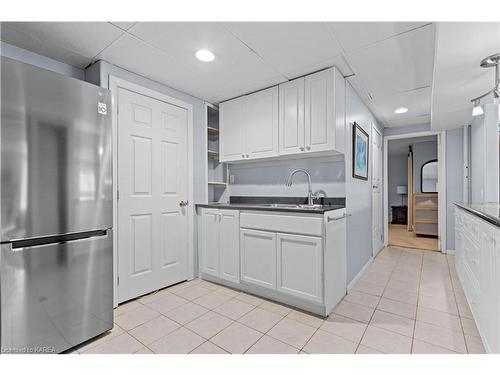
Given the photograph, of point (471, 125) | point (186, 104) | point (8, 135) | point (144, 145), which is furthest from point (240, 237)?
point (471, 125)

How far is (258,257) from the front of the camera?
7.65ft

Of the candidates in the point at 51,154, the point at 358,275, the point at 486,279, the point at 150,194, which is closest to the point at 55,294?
the point at 51,154

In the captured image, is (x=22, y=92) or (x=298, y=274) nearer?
(x=22, y=92)

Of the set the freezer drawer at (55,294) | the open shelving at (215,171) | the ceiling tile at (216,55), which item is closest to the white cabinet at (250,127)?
the ceiling tile at (216,55)

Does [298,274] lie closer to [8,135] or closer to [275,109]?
[275,109]

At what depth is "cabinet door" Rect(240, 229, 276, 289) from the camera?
7.34 feet

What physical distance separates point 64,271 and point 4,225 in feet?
1.36

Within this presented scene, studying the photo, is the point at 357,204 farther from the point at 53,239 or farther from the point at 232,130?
the point at 53,239

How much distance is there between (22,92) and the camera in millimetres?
1372

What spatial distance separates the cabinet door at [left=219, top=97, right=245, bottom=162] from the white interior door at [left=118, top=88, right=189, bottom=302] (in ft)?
1.64

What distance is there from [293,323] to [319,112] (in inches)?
73.3

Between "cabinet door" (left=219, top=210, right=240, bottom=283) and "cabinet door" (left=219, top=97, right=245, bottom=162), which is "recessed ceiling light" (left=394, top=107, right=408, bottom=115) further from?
"cabinet door" (left=219, top=210, right=240, bottom=283)
